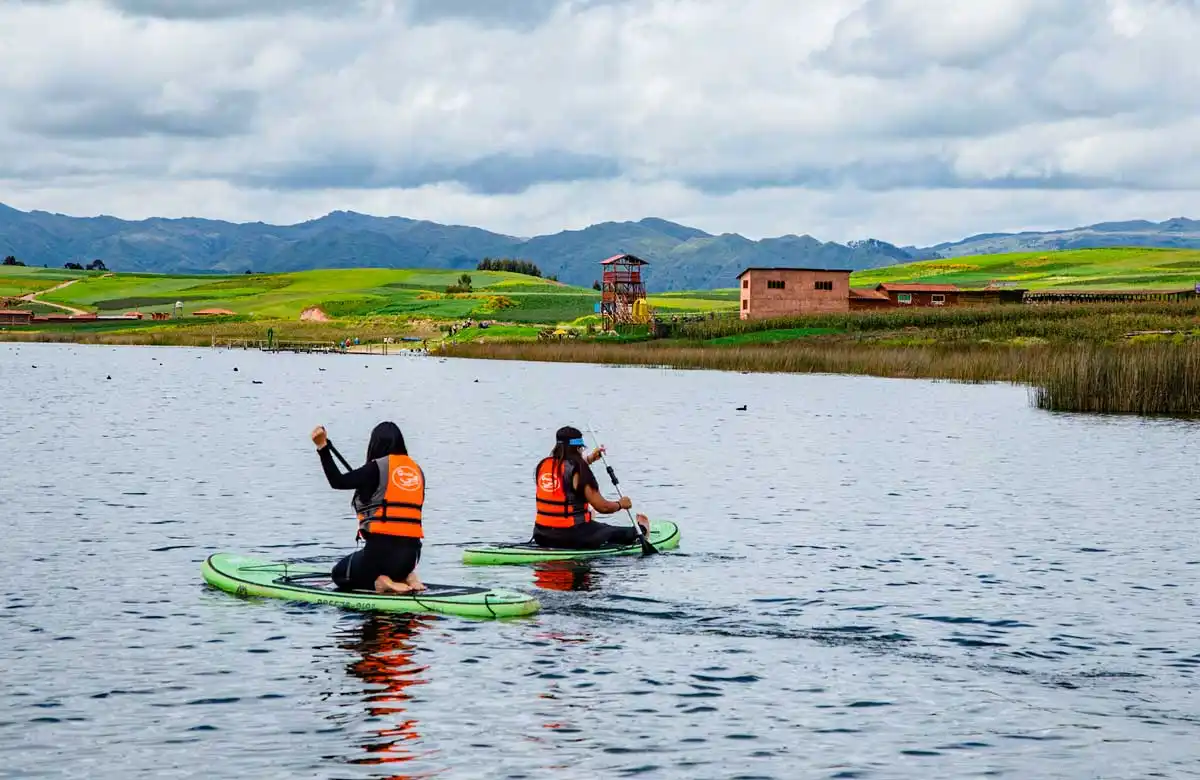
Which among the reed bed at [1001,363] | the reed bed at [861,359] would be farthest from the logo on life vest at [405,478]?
the reed bed at [861,359]

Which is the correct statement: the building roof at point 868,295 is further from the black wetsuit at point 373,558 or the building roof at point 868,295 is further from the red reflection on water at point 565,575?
the black wetsuit at point 373,558

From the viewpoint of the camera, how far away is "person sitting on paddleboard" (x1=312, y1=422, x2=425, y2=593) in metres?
19.1

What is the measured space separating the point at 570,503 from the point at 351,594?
5.28 metres

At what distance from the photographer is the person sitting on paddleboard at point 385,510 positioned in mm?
19125

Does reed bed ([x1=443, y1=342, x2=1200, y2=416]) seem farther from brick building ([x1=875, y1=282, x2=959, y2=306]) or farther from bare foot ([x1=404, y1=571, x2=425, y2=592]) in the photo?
brick building ([x1=875, y1=282, x2=959, y2=306])

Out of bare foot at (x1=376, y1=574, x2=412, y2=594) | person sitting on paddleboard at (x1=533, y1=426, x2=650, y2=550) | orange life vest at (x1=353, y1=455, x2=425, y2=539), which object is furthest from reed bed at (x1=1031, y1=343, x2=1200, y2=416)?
orange life vest at (x1=353, y1=455, x2=425, y2=539)

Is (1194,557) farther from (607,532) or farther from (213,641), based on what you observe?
(213,641)

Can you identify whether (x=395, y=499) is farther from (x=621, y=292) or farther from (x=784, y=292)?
(x=621, y=292)

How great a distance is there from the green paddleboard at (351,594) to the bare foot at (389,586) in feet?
0.34

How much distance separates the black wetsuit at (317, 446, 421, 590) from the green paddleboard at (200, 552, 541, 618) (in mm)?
182

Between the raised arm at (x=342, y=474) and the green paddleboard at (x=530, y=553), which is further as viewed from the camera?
the green paddleboard at (x=530, y=553)

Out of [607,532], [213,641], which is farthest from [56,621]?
[607,532]

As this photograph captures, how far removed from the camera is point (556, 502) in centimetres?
2481

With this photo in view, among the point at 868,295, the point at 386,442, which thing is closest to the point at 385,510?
the point at 386,442
